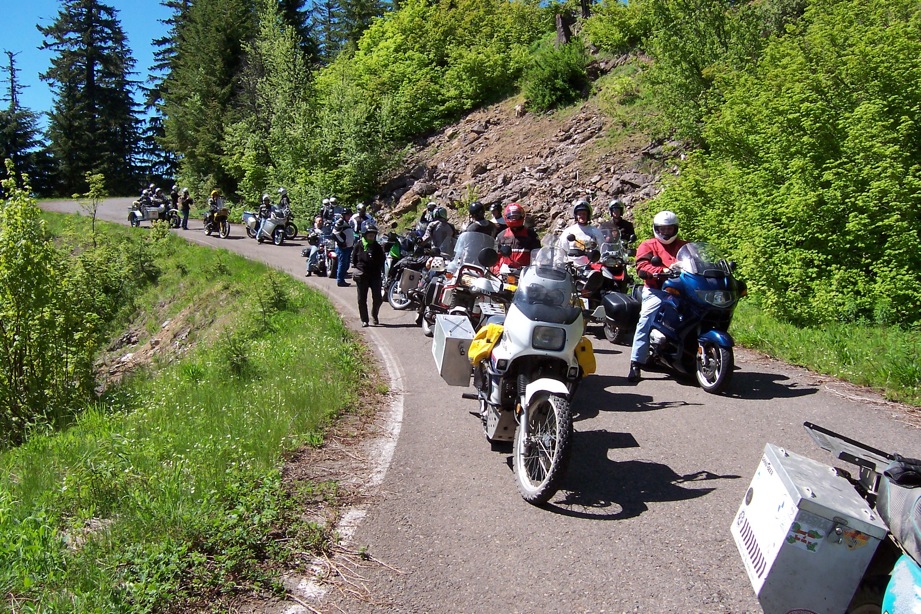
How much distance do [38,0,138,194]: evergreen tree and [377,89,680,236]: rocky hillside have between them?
123ft

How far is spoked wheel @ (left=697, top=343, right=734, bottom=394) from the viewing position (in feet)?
26.3

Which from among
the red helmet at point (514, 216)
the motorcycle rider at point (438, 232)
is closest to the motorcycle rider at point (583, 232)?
the red helmet at point (514, 216)

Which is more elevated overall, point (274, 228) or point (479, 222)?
point (479, 222)

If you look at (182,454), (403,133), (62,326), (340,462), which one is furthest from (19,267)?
(403,133)

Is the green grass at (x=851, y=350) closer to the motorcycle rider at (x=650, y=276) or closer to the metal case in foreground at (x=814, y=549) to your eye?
the motorcycle rider at (x=650, y=276)

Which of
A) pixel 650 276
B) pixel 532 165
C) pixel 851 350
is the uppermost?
pixel 532 165

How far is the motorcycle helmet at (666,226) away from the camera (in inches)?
361

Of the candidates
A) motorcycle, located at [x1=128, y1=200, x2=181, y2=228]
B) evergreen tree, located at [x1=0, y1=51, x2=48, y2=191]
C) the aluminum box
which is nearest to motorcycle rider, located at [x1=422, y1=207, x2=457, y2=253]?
the aluminum box

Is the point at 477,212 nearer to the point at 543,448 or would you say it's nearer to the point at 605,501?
the point at 543,448

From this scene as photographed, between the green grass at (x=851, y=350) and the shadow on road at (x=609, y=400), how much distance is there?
2.40 m

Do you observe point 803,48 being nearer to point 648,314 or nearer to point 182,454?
point 648,314

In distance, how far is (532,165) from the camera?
26.4 m

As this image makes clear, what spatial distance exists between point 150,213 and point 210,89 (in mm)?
16378

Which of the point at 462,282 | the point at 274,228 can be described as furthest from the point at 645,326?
the point at 274,228
